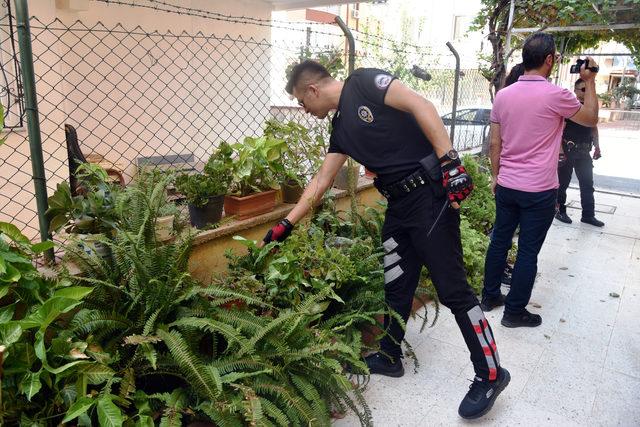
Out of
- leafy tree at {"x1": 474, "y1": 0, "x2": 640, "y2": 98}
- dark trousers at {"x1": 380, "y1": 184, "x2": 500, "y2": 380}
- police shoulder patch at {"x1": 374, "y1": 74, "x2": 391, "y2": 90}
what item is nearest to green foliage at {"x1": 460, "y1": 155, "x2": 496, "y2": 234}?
leafy tree at {"x1": 474, "y1": 0, "x2": 640, "y2": 98}

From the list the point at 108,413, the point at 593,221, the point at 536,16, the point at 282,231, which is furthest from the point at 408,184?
the point at 536,16

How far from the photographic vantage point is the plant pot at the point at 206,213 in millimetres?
3078

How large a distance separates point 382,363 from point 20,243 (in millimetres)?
2009

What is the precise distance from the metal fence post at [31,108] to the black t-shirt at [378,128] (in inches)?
58.2

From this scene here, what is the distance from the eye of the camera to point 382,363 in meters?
2.96

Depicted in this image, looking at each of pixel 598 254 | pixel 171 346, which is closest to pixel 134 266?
pixel 171 346

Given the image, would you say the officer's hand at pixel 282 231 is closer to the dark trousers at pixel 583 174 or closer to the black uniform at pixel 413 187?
the black uniform at pixel 413 187

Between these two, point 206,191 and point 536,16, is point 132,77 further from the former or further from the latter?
point 536,16

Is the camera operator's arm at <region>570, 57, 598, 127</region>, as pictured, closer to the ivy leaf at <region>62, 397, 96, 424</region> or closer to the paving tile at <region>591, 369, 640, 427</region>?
the paving tile at <region>591, 369, 640, 427</region>

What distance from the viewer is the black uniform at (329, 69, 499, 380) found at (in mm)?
2430

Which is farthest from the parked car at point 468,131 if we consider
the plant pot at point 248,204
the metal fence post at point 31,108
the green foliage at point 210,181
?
the metal fence post at point 31,108

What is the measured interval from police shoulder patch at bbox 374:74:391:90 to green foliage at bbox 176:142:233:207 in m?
1.24

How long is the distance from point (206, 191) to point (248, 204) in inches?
12.4

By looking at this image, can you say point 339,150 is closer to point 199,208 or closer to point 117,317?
point 199,208
